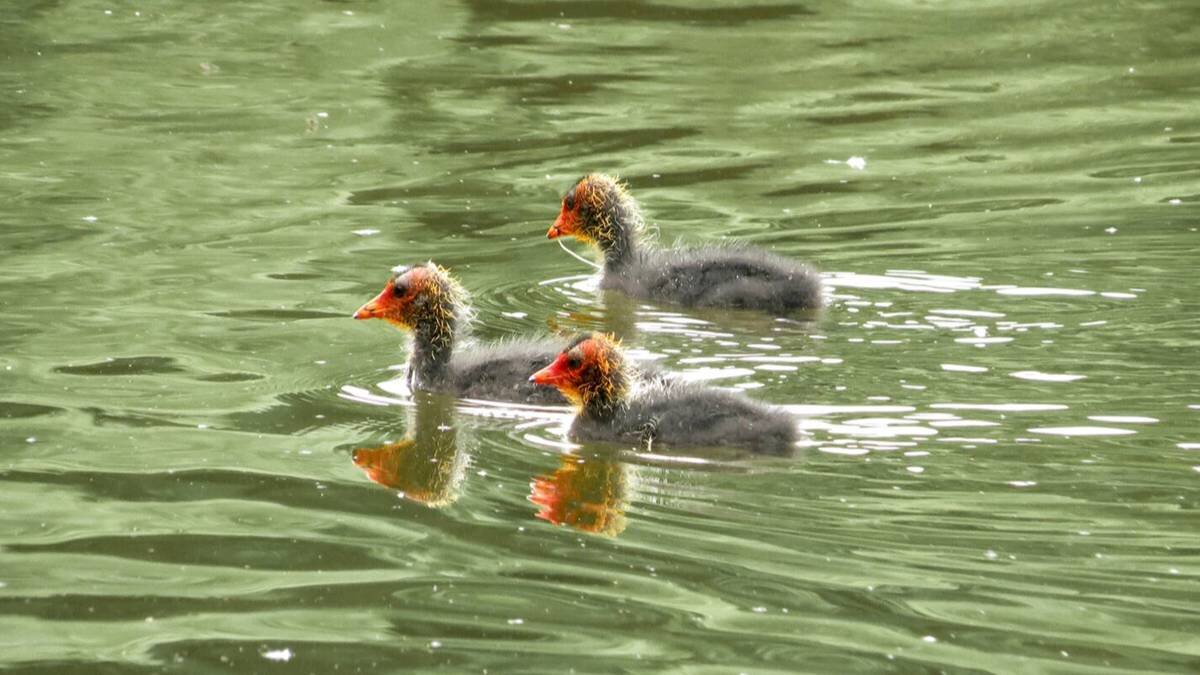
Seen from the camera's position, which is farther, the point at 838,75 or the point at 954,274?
the point at 838,75

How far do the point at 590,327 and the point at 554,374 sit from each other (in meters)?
2.10

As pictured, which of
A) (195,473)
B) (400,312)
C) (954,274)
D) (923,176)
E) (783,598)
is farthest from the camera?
(923,176)

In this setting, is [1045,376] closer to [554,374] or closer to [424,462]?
[554,374]

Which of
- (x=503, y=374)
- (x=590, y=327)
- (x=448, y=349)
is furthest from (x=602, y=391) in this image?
(x=590, y=327)

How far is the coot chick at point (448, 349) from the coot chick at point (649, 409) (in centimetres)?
40

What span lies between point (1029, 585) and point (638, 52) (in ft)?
36.9

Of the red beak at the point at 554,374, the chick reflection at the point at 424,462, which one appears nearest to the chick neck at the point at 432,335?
the chick reflection at the point at 424,462

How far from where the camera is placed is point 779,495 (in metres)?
6.67

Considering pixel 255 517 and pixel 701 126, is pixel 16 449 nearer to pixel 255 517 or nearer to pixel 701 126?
pixel 255 517

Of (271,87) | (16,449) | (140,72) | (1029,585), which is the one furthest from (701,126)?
(1029,585)

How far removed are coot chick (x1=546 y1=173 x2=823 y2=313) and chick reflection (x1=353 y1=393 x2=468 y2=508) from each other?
2.22m

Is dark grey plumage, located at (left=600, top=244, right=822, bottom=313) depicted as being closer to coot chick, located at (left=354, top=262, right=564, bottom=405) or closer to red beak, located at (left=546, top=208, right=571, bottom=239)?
red beak, located at (left=546, top=208, right=571, bottom=239)

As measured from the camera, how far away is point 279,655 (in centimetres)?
540

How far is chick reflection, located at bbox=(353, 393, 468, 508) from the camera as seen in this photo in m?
6.96
